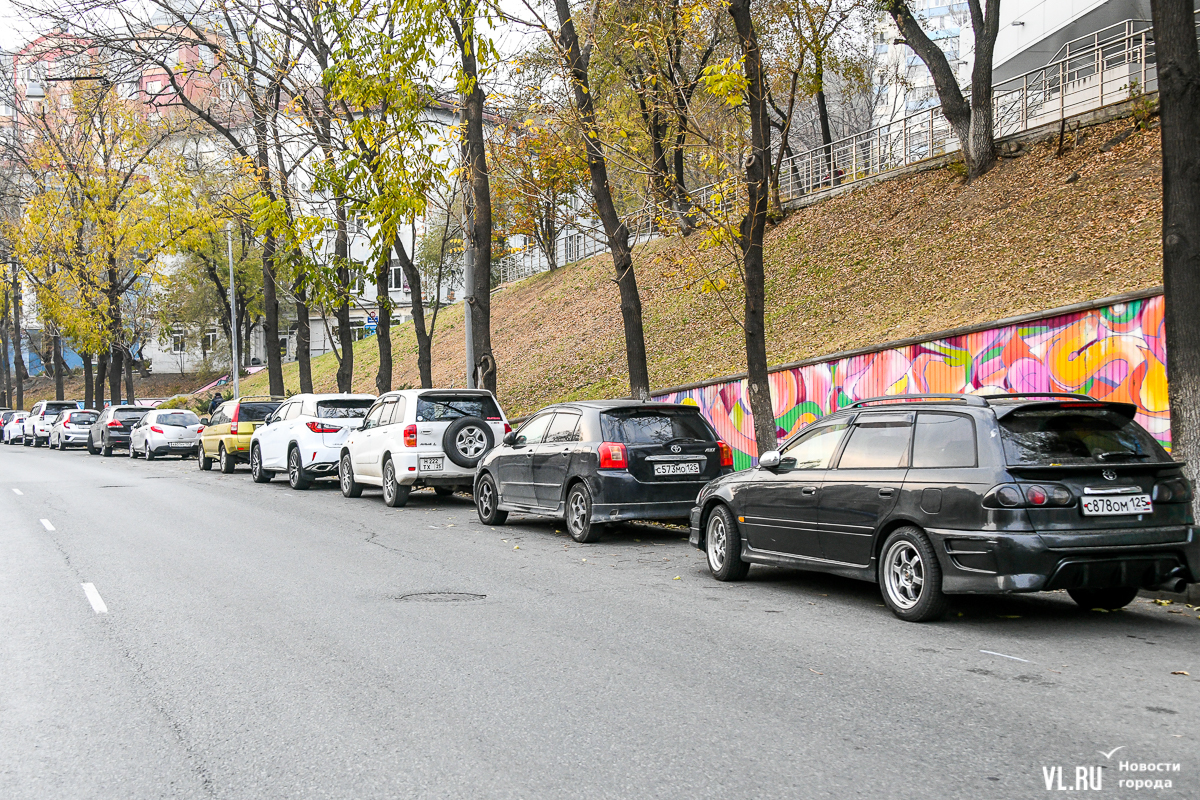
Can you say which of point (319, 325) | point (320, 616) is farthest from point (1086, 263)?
point (319, 325)

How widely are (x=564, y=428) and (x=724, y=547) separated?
3.96m

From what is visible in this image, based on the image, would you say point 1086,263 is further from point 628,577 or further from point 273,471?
point 273,471

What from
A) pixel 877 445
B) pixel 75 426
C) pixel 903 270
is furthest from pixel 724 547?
pixel 75 426

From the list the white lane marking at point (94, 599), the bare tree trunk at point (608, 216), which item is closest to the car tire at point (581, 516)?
the bare tree trunk at point (608, 216)

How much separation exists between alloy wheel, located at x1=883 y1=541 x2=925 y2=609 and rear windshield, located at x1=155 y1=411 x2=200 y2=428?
94.2ft

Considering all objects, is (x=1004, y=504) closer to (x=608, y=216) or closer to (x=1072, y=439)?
(x=1072, y=439)

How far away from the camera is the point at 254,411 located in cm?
2564

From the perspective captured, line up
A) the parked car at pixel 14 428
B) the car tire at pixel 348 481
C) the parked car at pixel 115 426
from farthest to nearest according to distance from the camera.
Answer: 1. the parked car at pixel 14 428
2. the parked car at pixel 115 426
3. the car tire at pixel 348 481

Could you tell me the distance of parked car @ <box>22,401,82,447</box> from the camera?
4528 cm

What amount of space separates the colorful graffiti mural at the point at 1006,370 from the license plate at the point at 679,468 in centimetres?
307

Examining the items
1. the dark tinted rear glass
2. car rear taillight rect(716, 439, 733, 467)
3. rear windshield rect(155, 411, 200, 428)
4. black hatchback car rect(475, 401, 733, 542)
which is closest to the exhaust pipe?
black hatchback car rect(475, 401, 733, 542)

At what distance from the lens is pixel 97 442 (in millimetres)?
37469

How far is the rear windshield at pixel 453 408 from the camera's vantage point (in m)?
16.8

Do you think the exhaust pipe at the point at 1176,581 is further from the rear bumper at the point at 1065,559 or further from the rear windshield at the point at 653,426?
the rear windshield at the point at 653,426
